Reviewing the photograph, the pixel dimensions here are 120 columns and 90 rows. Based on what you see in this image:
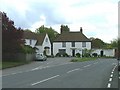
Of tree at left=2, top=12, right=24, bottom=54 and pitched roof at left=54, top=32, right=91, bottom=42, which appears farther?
pitched roof at left=54, top=32, right=91, bottom=42

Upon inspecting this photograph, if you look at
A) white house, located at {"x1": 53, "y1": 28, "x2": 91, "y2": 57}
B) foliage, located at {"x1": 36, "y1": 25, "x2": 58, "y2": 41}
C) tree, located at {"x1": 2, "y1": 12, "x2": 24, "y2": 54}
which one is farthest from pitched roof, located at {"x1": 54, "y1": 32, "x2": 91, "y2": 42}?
tree, located at {"x1": 2, "y1": 12, "x2": 24, "y2": 54}

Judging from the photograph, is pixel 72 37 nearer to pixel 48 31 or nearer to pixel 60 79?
pixel 48 31

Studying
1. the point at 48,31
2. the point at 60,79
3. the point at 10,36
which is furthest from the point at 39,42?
the point at 60,79

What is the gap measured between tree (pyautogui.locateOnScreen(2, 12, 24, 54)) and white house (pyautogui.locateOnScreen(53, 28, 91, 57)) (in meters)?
56.2

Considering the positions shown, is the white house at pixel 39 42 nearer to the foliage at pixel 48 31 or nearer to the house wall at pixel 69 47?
the house wall at pixel 69 47

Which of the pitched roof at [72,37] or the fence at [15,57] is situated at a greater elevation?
the pitched roof at [72,37]

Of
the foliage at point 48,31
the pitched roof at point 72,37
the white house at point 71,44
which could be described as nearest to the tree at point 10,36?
the white house at point 71,44

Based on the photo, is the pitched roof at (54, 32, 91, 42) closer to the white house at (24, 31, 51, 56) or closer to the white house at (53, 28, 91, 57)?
the white house at (53, 28, 91, 57)

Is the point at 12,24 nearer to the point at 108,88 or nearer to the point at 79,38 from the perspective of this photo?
the point at 108,88

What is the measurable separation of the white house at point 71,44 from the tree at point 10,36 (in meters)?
56.2

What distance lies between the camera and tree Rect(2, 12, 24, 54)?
53.9 metres

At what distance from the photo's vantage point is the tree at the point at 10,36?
53.9 meters

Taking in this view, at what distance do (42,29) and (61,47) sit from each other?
157 feet

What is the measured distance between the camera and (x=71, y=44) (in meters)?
113
